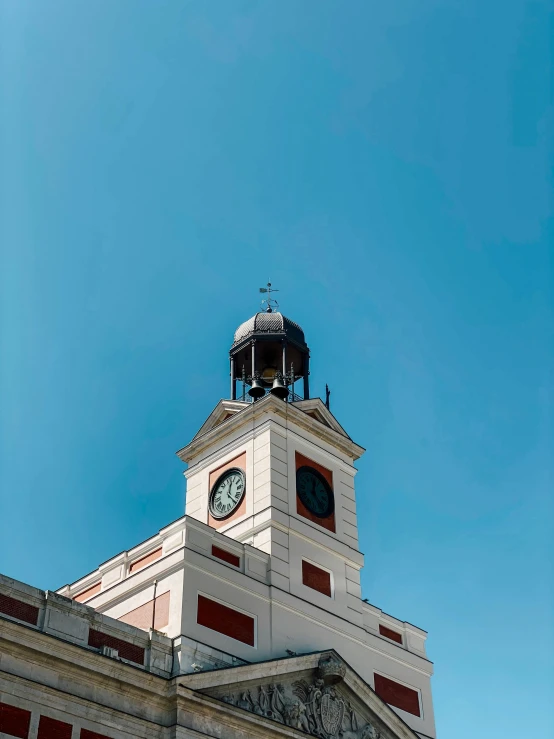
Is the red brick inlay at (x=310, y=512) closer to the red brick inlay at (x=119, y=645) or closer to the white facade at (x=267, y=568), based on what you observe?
the white facade at (x=267, y=568)

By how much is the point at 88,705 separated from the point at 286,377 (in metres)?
20.7

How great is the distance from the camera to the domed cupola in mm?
45031

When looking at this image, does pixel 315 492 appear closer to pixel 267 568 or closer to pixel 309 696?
pixel 267 568

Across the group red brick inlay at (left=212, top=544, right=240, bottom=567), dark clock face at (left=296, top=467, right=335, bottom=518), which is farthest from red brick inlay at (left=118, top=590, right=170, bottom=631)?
dark clock face at (left=296, top=467, right=335, bottom=518)

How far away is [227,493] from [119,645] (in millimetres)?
11843

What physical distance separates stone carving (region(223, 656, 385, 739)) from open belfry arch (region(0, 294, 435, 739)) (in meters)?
0.05

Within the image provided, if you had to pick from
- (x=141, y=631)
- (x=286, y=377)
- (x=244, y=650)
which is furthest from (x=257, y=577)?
(x=286, y=377)

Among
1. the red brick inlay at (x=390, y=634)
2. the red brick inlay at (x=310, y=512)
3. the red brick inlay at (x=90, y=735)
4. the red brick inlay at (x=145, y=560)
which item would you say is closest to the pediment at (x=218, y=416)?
the red brick inlay at (x=310, y=512)

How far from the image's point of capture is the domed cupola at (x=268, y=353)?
45.0m

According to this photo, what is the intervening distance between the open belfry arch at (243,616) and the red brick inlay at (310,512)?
0.09 meters

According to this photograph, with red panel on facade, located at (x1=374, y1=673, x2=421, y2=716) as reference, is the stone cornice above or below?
above

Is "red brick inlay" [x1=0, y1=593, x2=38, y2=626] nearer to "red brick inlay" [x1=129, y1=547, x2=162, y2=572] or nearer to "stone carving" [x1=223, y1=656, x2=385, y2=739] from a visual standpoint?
"stone carving" [x1=223, y1=656, x2=385, y2=739]

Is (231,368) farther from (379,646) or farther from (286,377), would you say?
(379,646)

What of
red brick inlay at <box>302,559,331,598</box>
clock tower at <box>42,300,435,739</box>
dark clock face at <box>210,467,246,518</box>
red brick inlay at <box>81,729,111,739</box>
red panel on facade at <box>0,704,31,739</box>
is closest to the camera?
red panel on facade at <box>0,704,31,739</box>
